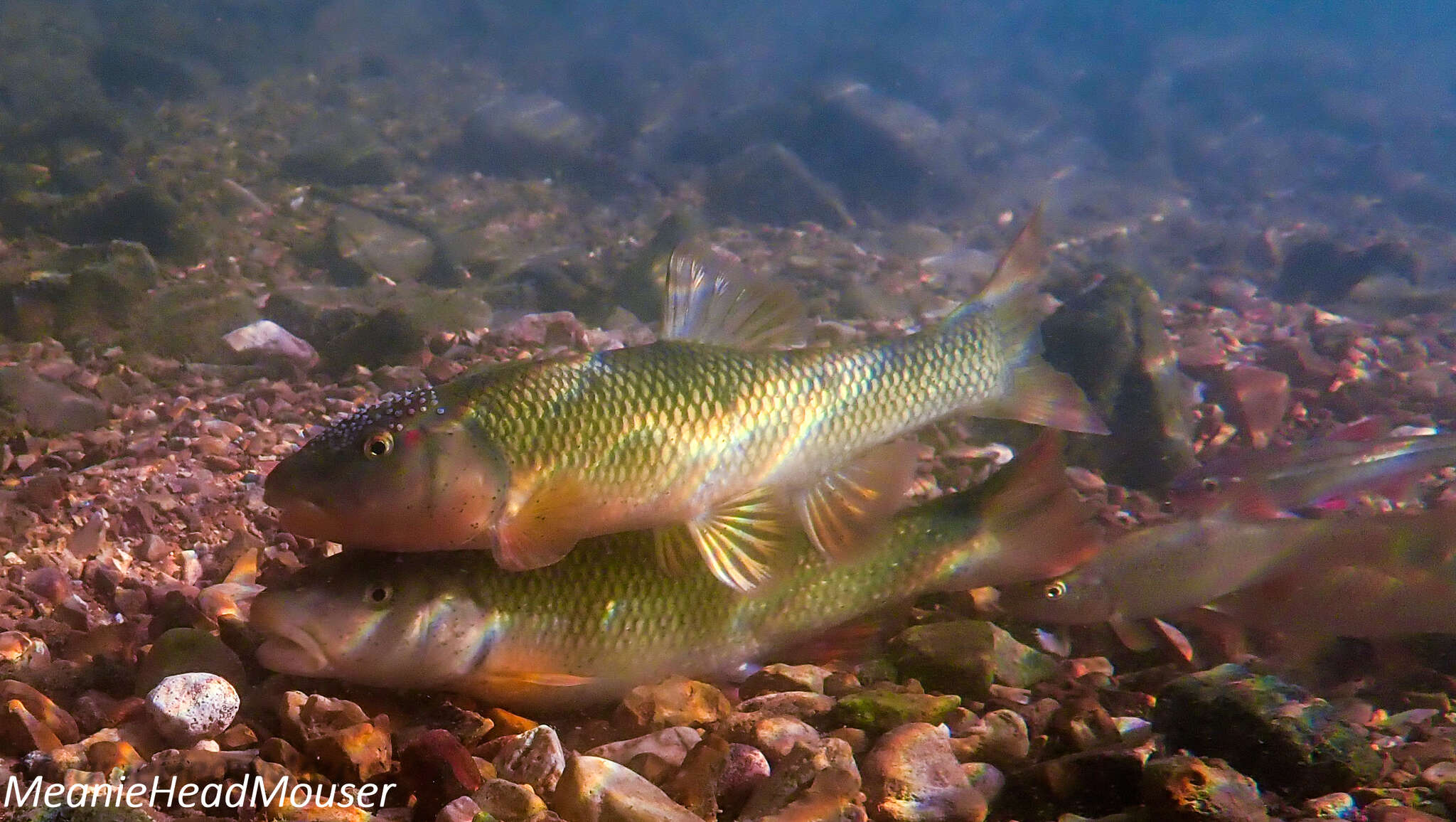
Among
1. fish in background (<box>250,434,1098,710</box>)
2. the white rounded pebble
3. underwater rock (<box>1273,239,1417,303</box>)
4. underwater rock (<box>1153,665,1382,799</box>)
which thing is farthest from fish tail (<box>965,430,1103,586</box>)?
underwater rock (<box>1273,239,1417,303</box>)

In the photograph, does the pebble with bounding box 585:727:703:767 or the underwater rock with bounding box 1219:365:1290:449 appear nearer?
the pebble with bounding box 585:727:703:767

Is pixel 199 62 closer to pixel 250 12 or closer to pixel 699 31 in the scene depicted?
pixel 250 12

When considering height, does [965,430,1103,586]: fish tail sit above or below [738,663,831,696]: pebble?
above

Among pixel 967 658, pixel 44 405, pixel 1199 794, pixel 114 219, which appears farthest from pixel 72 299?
pixel 1199 794

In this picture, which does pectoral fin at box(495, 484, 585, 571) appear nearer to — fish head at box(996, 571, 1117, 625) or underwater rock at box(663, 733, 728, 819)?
underwater rock at box(663, 733, 728, 819)

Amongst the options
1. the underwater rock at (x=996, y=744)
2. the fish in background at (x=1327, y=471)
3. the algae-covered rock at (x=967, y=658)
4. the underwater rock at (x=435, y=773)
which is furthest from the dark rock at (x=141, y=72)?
the underwater rock at (x=996, y=744)

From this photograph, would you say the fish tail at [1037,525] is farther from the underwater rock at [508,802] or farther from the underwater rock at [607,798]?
the underwater rock at [508,802]

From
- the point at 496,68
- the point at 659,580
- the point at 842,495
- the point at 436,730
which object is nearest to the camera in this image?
the point at 436,730

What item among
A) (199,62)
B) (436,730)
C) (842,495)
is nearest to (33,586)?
(436,730)
